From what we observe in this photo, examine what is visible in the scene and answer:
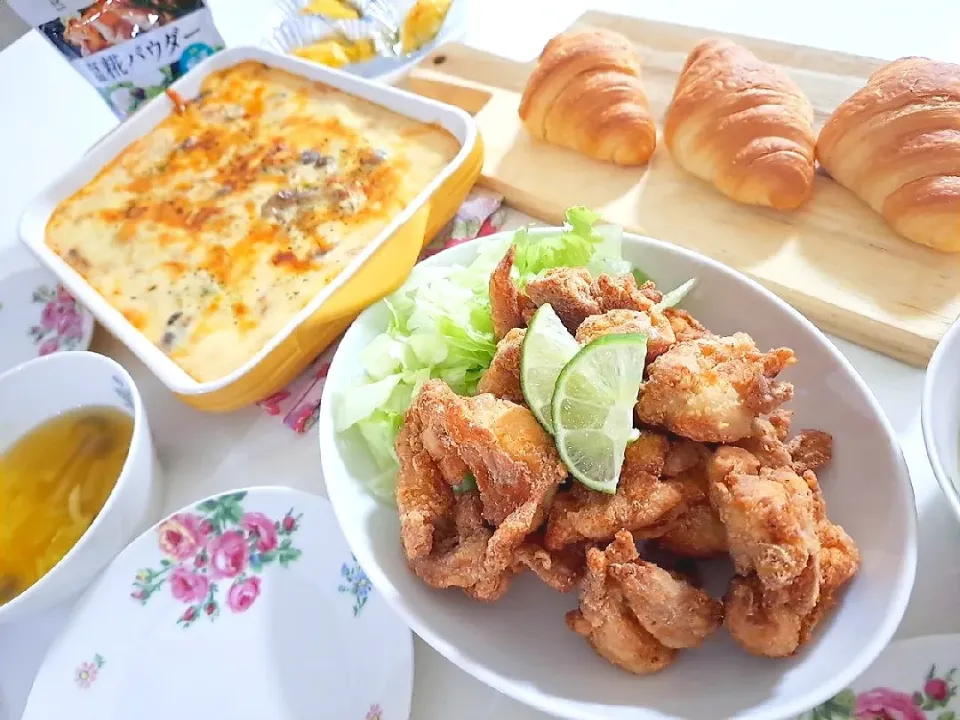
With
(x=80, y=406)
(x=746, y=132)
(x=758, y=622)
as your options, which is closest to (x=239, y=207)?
(x=80, y=406)

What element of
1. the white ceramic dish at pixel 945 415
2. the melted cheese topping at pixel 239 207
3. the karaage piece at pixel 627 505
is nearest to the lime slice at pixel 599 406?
the karaage piece at pixel 627 505

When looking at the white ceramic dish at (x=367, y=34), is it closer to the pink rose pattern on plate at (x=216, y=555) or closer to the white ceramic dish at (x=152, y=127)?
the white ceramic dish at (x=152, y=127)

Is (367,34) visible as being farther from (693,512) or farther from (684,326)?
(693,512)

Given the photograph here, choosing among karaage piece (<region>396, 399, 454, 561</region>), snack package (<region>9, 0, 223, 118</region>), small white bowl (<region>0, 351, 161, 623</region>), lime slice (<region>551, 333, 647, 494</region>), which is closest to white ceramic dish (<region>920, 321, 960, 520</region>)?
lime slice (<region>551, 333, 647, 494</region>)

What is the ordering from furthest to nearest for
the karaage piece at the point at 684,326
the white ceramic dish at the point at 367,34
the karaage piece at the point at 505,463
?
1. the white ceramic dish at the point at 367,34
2. the karaage piece at the point at 684,326
3. the karaage piece at the point at 505,463

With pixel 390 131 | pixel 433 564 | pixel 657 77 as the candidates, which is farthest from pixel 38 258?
pixel 657 77

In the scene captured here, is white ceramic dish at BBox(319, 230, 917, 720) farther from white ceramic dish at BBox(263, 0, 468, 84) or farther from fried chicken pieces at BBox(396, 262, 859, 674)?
white ceramic dish at BBox(263, 0, 468, 84)
